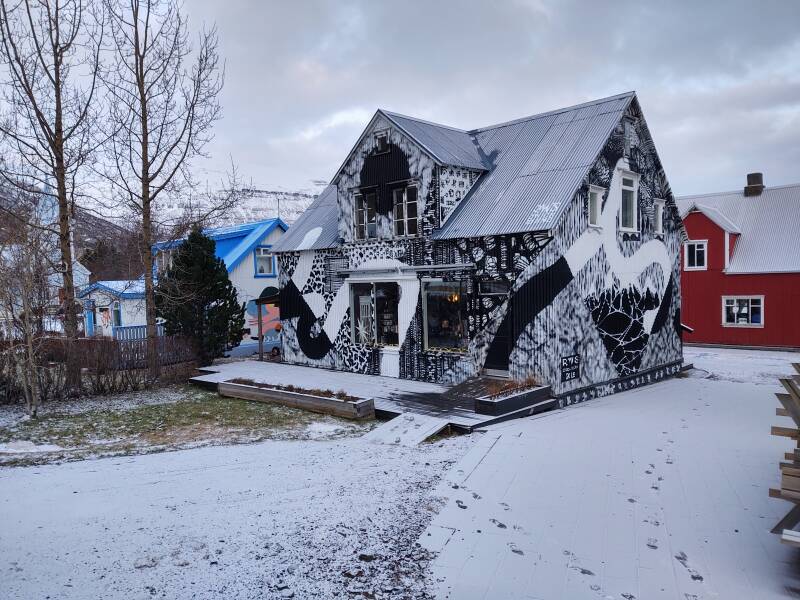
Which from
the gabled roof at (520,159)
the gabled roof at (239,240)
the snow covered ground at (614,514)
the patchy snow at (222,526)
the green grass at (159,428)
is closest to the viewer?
the patchy snow at (222,526)

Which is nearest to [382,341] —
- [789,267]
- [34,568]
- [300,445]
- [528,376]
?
[528,376]

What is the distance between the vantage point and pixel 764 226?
81.4ft

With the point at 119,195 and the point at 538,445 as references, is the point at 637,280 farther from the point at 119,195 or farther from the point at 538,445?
the point at 119,195

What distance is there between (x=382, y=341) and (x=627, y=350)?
6.59 metres

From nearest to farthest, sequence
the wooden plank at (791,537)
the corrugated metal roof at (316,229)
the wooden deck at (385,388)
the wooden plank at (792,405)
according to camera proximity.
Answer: the wooden plank at (791,537) → the wooden plank at (792,405) → the wooden deck at (385,388) → the corrugated metal roof at (316,229)

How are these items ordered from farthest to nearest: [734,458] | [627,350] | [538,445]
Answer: [627,350], [538,445], [734,458]

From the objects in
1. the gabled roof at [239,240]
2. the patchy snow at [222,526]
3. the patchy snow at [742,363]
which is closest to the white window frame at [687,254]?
the patchy snow at [742,363]

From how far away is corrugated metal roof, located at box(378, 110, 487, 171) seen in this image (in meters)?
14.3

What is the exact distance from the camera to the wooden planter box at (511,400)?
34.6 ft

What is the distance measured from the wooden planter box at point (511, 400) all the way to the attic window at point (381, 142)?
7459 mm

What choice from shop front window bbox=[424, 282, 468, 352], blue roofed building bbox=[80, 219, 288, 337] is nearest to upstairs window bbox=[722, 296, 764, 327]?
shop front window bbox=[424, 282, 468, 352]

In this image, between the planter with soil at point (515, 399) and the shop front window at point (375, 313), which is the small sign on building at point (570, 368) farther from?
the shop front window at point (375, 313)

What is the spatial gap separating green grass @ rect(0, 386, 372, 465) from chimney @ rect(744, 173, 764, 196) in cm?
2483

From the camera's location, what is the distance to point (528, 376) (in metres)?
12.2
